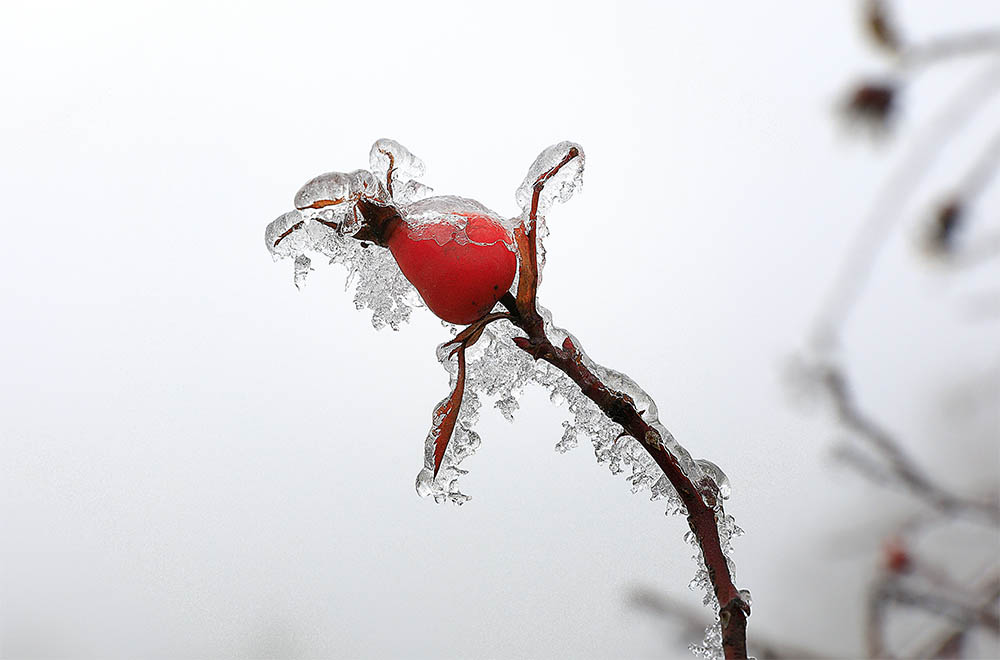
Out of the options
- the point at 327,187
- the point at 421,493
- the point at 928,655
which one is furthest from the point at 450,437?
the point at 928,655

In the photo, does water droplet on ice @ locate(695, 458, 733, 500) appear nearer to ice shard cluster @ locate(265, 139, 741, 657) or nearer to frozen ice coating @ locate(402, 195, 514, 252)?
ice shard cluster @ locate(265, 139, 741, 657)

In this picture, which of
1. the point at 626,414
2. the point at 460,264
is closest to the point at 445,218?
the point at 460,264

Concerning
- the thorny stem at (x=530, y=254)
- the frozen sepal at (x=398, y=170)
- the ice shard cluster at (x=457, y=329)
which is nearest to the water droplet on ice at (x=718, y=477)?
the ice shard cluster at (x=457, y=329)

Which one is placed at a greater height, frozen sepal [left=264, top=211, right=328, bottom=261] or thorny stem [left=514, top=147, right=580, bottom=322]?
thorny stem [left=514, top=147, right=580, bottom=322]

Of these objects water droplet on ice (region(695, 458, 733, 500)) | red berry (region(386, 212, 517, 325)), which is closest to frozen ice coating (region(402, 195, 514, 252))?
red berry (region(386, 212, 517, 325))

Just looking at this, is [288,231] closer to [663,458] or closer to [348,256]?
[348,256]

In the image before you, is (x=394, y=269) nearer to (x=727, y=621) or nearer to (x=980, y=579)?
(x=727, y=621)
